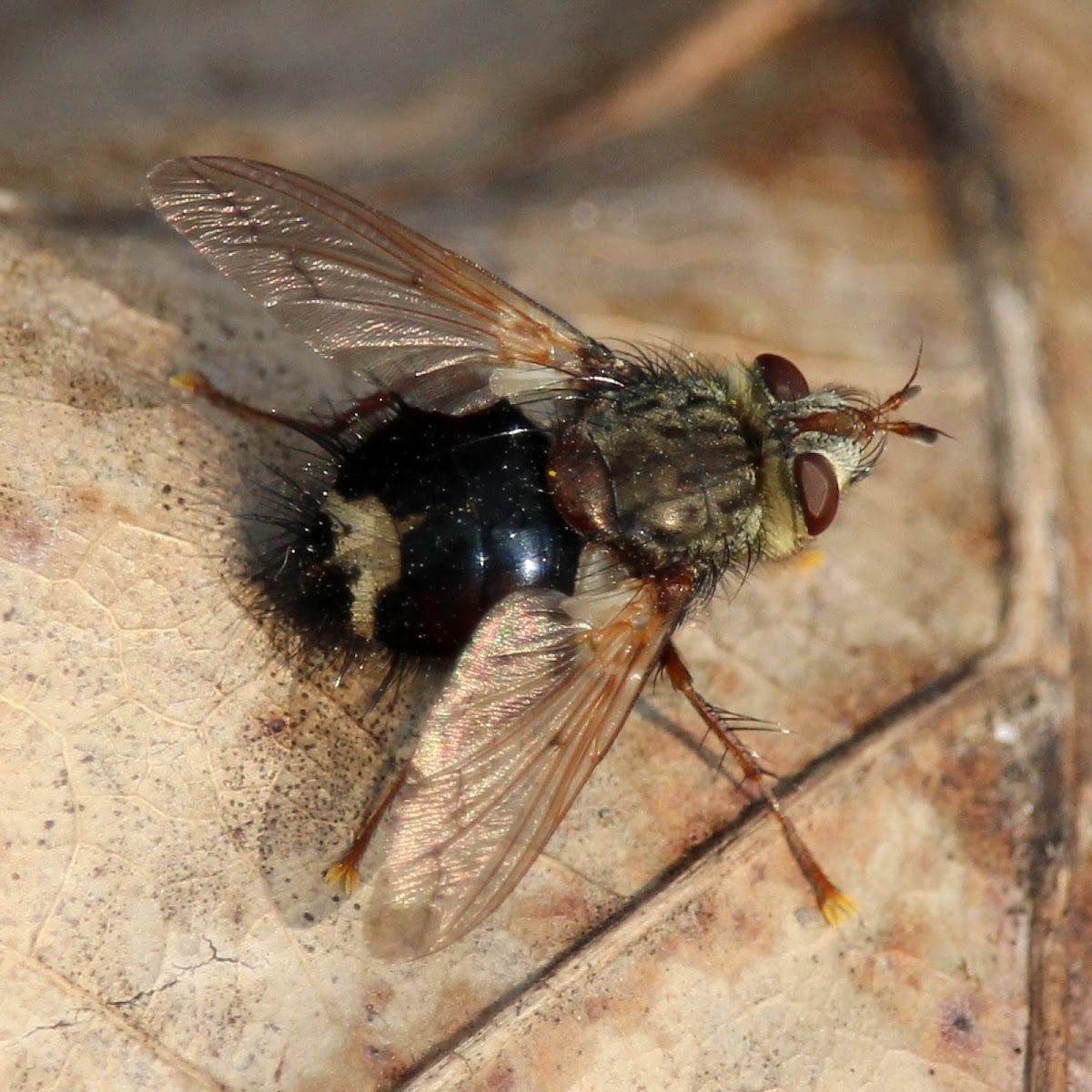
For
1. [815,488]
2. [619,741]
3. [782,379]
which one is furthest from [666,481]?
[619,741]

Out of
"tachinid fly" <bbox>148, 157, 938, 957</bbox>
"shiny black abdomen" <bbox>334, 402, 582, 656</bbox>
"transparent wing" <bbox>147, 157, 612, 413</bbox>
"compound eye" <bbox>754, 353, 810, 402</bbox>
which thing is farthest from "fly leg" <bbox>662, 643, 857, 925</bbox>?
"transparent wing" <bbox>147, 157, 612, 413</bbox>

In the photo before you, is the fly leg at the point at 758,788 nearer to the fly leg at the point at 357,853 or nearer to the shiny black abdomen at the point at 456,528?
the shiny black abdomen at the point at 456,528

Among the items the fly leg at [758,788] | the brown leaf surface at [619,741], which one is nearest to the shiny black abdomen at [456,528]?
the brown leaf surface at [619,741]

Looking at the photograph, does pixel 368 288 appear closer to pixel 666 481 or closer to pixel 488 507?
pixel 488 507

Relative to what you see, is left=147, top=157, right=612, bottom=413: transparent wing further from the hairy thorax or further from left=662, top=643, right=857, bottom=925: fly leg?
left=662, top=643, right=857, bottom=925: fly leg

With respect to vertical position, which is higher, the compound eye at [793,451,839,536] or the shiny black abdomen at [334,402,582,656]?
the compound eye at [793,451,839,536]

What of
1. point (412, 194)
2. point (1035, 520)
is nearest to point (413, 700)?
point (1035, 520)
